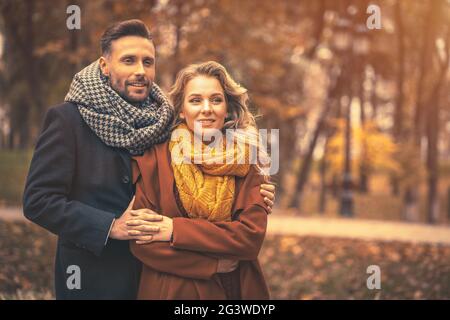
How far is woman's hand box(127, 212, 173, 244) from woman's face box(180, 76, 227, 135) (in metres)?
0.44

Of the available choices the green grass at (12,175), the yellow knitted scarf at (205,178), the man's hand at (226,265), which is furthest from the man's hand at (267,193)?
the green grass at (12,175)

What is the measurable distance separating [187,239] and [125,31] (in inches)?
38.9

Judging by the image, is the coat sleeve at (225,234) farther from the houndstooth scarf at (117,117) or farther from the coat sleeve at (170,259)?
the houndstooth scarf at (117,117)

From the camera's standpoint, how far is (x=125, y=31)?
9.50 feet

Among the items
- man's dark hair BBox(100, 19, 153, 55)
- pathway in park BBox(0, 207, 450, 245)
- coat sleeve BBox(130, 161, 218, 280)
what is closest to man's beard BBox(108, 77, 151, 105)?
man's dark hair BBox(100, 19, 153, 55)

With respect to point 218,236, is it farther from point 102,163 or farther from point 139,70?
point 139,70

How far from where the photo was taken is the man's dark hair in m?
2.88

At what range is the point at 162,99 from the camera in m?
2.96

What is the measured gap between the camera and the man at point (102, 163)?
109 inches

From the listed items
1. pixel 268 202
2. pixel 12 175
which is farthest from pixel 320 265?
pixel 12 175

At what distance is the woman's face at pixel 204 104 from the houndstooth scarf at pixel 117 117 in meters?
0.11
